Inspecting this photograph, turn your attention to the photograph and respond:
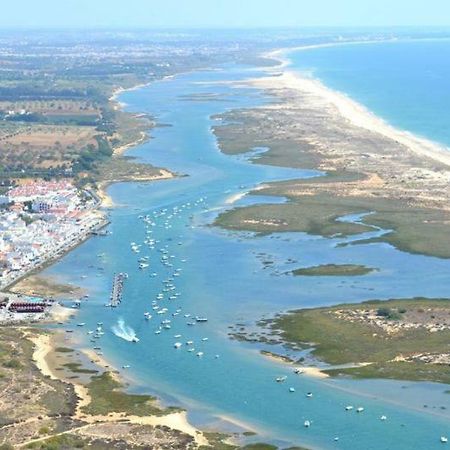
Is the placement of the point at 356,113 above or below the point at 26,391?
above

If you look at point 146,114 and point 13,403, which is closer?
point 13,403

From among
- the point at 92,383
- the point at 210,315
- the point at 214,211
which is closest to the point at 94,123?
the point at 214,211

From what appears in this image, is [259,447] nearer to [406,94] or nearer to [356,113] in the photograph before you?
[356,113]

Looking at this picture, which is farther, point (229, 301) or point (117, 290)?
point (117, 290)

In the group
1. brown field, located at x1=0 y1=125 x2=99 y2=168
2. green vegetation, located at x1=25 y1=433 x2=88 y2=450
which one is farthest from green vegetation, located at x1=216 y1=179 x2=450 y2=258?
green vegetation, located at x1=25 y1=433 x2=88 y2=450

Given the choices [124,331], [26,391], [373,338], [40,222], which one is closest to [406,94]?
[40,222]

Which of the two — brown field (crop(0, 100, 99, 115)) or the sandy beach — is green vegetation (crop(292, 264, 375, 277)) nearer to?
the sandy beach

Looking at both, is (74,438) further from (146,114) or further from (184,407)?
(146,114)
